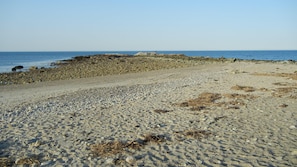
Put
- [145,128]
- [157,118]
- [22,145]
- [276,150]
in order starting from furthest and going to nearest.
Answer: [157,118] → [145,128] → [22,145] → [276,150]

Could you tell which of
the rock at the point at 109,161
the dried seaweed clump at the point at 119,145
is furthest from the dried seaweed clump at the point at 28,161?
the rock at the point at 109,161

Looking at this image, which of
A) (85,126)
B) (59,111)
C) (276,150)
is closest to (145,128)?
(85,126)

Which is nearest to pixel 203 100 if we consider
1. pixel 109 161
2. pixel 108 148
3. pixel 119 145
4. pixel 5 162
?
pixel 119 145

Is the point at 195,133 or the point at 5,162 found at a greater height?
the point at 195,133

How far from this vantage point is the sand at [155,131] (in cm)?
656

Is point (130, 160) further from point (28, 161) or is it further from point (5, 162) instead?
point (5, 162)

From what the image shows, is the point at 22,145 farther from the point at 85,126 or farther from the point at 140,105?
the point at 140,105

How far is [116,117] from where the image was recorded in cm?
1045

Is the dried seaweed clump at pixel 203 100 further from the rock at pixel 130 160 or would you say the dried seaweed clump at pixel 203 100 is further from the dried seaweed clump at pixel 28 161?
the dried seaweed clump at pixel 28 161

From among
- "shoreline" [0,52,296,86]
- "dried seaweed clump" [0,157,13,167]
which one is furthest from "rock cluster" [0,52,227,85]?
"dried seaweed clump" [0,157,13,167]

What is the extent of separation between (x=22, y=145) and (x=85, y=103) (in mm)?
5813

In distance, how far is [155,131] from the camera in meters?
8.59

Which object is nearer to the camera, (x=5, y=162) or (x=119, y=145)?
(x=5, y=162)

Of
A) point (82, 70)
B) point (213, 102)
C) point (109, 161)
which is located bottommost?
point (82, 70)
